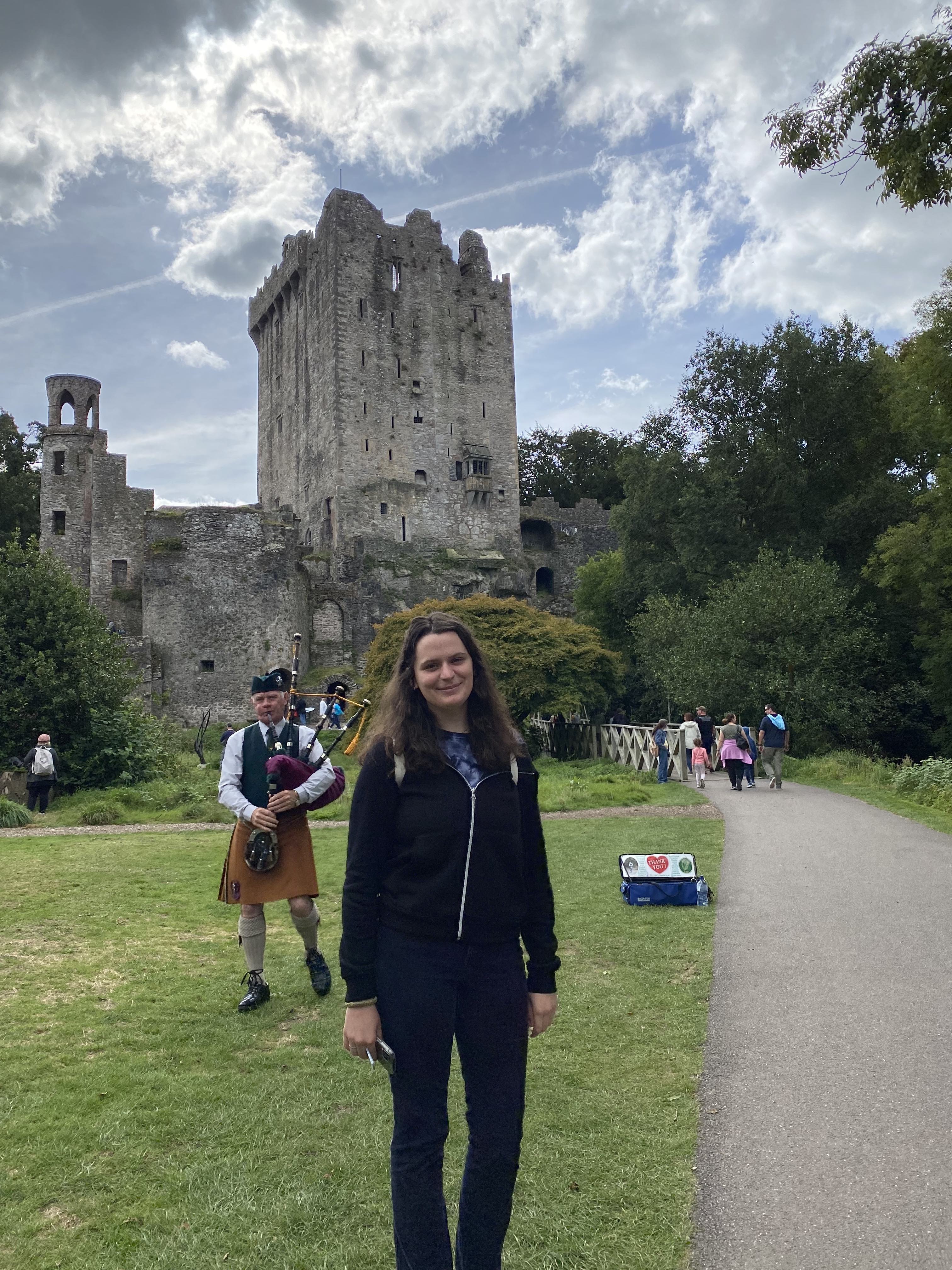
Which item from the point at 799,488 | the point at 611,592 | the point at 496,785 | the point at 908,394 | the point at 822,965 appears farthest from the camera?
the point at 611,592

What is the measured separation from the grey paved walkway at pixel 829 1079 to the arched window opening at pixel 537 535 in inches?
1889

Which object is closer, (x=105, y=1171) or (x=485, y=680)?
(x=485, y=680)

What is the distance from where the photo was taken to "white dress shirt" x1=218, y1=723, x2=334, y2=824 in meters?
5.42

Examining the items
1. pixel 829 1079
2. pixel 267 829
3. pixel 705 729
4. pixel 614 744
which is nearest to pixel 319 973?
pixel 267 829

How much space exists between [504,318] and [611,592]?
75.2ft

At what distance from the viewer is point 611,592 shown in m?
39.1

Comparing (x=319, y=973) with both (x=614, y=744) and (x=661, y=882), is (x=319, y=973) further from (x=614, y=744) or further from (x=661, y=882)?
(x=614, y=744)

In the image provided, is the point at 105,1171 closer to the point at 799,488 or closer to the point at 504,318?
the point at 799,488

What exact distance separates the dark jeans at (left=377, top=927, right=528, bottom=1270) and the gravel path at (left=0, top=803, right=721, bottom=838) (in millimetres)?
11051

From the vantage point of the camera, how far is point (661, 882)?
→ 26.8ft

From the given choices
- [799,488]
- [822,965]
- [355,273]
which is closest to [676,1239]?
[822,965]

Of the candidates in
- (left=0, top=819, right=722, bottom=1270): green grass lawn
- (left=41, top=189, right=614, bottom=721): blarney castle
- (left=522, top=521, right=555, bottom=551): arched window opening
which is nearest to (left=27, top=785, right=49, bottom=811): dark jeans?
(left=0, top=819, right=722, bottom=1270): green grass lawn

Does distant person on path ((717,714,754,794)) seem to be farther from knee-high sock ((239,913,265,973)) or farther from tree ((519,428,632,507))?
tree ((519,428,632,507))

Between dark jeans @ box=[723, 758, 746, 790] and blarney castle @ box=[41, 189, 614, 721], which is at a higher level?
blarney castle @ box=[41, 189, 614, 721]
